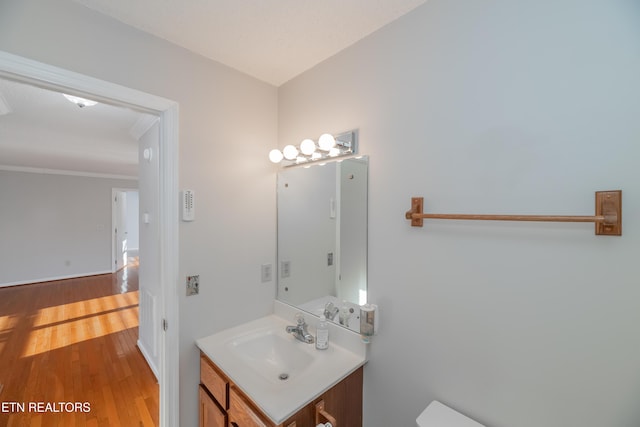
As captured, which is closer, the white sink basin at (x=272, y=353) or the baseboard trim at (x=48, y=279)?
the white sink basin at (x=272, y=353)

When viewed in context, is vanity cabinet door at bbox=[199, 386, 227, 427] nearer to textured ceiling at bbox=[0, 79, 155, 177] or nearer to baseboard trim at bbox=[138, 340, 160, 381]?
baseboard trim at bbox=[138, 340, 160, 381]

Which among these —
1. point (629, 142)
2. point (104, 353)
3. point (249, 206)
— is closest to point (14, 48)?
point (249, 206)

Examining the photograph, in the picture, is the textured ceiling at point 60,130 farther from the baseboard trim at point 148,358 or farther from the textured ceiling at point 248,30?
the baseboard trim at point 148,358

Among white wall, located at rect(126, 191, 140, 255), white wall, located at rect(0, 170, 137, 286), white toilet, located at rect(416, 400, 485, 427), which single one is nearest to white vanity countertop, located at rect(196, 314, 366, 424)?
white toilet, located at rect(416, 400, 485, 427)

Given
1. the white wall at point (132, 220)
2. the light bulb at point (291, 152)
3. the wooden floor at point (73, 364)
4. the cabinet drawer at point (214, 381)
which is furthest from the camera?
the white wall at point (132, 220)

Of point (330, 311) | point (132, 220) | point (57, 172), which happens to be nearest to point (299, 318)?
point (330, 311)

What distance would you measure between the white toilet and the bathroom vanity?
1.14 feet

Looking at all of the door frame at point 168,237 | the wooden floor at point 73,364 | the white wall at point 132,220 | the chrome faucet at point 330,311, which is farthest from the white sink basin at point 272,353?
the white wall at point 132,220

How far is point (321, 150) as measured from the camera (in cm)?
153

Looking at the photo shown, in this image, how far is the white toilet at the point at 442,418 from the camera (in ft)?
3.14

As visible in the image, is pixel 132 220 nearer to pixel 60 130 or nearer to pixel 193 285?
pixel 60 130

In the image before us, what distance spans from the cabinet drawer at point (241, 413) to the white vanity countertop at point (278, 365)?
0.07m

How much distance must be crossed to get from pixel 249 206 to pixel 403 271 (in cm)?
105

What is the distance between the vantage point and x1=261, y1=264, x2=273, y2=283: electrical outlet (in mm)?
1805
